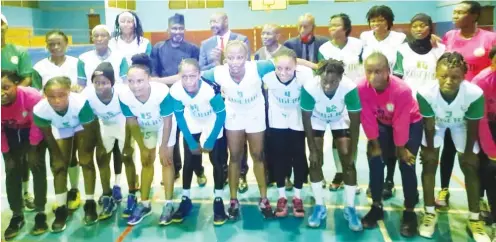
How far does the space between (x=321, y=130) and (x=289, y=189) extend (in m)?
1.21

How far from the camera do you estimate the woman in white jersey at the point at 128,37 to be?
15.9 ft

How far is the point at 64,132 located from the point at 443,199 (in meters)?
3.87

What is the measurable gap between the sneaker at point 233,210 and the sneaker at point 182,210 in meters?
0.44

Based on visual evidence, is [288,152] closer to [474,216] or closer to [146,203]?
[146,203]

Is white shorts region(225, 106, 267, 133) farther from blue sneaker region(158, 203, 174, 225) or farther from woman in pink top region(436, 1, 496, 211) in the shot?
woman in pink top region(436, 1, 496, 211)

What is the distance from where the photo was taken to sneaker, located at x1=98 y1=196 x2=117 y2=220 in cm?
446

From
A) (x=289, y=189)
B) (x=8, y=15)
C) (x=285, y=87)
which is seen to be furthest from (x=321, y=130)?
(x=8, y=15)

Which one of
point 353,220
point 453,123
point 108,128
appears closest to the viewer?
point 453,123

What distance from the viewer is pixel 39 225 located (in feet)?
13.8

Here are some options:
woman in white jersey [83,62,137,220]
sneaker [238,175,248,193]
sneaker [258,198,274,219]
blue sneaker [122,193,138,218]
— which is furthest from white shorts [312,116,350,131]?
blue sneaker [122,193,138,218]

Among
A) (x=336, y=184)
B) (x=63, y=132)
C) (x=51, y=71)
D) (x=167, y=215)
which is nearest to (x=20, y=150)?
(x=63, y=132)

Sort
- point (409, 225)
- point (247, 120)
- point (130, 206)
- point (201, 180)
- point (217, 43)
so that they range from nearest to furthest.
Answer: point (409, 225), point (247, 120), point (130, 206), point (217, 43), point (201, 180)

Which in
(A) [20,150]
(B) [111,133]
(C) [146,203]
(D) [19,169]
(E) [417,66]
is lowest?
(C) [146,203]

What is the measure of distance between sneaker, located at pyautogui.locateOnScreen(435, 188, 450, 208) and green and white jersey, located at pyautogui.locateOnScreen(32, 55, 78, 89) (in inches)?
159
